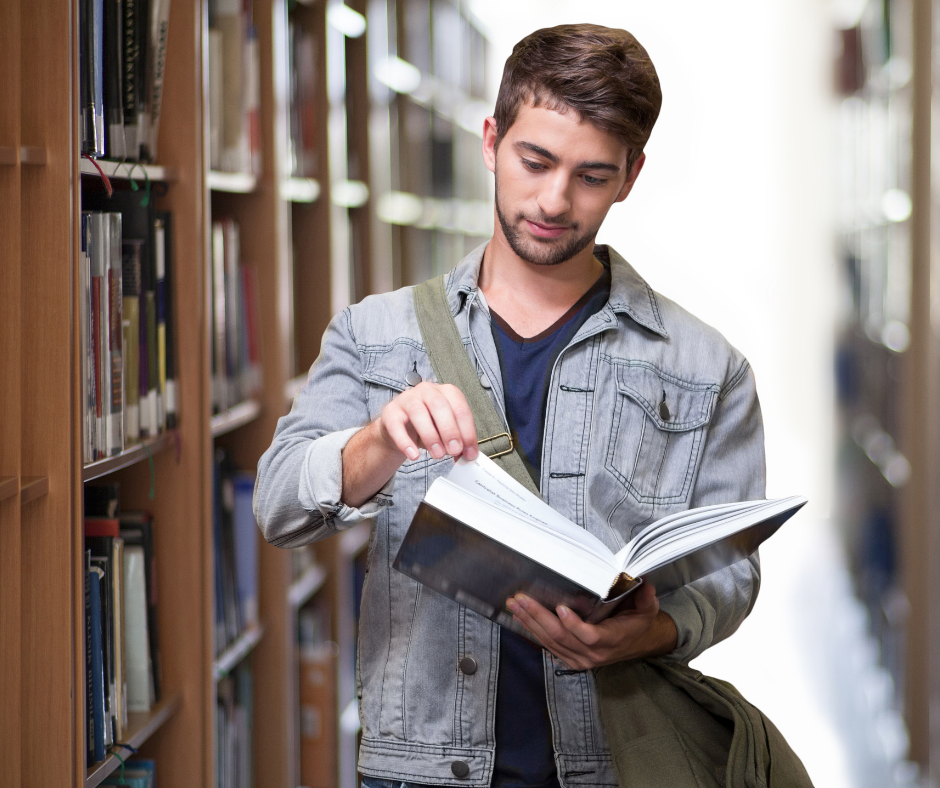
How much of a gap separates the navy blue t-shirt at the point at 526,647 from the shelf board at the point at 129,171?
0.59 m

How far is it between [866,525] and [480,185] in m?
2.23

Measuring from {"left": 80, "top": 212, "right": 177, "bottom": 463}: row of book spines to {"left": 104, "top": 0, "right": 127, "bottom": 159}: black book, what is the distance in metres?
0.11

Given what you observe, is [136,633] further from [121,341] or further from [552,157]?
[552,157]

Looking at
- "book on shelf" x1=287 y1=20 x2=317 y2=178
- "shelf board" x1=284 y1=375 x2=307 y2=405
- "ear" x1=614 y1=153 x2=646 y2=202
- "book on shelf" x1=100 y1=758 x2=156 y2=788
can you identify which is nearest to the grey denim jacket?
"ear" x1=614 y1=153 x2=646 y2=202

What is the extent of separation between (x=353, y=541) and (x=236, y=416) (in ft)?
3.03

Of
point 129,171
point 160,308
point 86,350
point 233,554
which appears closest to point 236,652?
point 233,554

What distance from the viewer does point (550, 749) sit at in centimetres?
117

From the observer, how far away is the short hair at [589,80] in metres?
1.17

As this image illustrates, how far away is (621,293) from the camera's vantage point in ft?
4.15

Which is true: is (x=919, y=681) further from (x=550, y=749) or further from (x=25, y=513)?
(x=25, y=513)

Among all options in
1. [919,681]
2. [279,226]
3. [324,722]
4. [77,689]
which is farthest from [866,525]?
[77,689]

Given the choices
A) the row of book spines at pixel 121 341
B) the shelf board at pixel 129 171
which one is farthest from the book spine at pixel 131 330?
the shelf board at pixel 129 171

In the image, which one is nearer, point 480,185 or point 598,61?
point 598,61

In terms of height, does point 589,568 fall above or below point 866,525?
above
